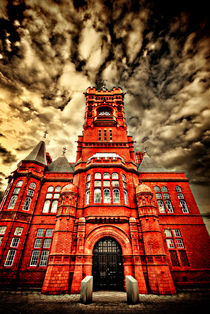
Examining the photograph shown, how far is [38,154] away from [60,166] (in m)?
3.59

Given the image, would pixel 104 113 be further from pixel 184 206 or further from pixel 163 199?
pixel 184 206

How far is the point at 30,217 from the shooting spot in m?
17.5

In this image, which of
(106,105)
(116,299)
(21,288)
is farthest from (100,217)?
(106,105)

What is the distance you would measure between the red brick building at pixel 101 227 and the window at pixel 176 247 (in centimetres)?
9

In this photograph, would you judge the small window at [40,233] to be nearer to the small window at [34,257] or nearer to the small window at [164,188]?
the small window at [34,257]

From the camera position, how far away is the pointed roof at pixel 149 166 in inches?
864

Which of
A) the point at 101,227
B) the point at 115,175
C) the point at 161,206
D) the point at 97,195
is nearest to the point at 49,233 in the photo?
the point at 101,227

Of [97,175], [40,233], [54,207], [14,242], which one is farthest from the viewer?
[54,207]

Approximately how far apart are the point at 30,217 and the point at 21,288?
6.32 metres

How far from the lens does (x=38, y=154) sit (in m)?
22.1

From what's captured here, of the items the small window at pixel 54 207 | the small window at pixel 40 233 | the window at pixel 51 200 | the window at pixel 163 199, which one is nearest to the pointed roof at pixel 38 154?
the window at pixel 51 200

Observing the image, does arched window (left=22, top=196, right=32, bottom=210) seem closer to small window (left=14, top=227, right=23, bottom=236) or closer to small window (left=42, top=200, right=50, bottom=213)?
small window (left=42, top=200, right=50, bottom=213)

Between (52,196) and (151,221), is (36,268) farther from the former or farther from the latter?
(151,221)

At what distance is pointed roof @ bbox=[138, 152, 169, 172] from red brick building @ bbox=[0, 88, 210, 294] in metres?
0.16
